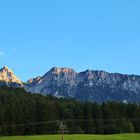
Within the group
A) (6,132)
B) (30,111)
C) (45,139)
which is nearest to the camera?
(45,139)

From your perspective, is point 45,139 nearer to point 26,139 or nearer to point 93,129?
point 26,139

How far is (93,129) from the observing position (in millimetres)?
188750

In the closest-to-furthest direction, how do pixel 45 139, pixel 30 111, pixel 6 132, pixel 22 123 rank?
1. pixel 45 139
2. pixel 6 132
3. pixel 22 123
4. pixel 30 111

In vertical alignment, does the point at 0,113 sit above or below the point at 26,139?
above

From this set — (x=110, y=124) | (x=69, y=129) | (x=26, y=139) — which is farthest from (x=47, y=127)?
(x=26, y=139)

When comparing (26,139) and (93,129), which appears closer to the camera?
(26,139)

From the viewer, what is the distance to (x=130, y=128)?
186 meters

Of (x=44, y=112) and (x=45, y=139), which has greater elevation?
(x=44, y=112)

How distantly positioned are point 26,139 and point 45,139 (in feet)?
15.5

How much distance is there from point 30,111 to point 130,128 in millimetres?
38617

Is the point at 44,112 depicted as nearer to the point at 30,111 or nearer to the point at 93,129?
the point at 30,111


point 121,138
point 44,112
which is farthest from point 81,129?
point 121,138

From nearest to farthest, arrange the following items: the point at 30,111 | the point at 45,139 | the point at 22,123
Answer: the point at 45,139
the point at 22,123
the point at 30,111

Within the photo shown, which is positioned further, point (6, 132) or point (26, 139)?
point (6, 132)
